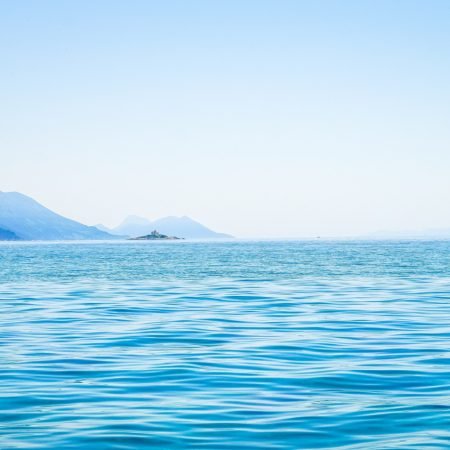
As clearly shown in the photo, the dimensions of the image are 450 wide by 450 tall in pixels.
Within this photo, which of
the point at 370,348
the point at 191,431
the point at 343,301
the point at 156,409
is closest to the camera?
the point at 191,431

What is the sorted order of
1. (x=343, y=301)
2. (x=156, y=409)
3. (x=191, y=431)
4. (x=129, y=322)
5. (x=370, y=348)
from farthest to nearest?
(x=343, y=301) < (x=129, y=322) < (x=370, y=348) < (x=156, y=409) < (x=191, y=431)

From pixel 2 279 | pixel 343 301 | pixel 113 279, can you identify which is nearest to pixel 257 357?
pixel 343 301

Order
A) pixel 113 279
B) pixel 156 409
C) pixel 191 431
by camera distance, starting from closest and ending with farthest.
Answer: pixel 191 431 → pixel 156 409 → pixel 113 279

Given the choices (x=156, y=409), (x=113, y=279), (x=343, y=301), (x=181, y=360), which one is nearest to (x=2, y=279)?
(x=113, y=279)

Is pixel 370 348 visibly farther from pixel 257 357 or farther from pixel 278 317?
pixel 278 317

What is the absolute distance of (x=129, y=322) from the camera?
80.5ft

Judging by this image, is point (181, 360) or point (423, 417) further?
point (181, 360)

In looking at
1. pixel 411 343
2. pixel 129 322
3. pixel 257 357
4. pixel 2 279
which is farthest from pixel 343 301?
pixel 2 279

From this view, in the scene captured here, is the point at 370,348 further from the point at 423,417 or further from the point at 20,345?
the point at 20,345

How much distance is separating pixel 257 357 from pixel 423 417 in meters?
5.85

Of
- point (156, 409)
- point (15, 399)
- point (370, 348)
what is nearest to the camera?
point (156, 409)

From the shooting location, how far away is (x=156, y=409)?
12.3 meters

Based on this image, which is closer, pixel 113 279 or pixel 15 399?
pixel 15 399

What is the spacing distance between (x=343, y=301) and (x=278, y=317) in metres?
7.27
